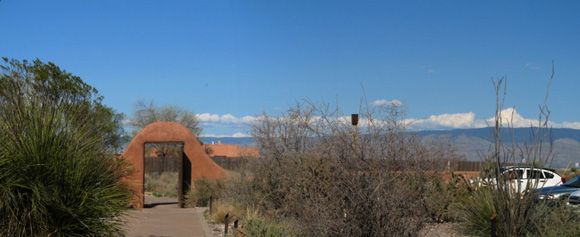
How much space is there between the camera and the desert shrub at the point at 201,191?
2070cm

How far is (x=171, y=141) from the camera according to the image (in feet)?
70.1

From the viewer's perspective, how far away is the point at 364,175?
870 centimetres

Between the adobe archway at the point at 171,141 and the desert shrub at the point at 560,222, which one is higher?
the adobe archway at the point at 171,141

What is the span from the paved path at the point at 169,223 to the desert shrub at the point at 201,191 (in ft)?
2.56

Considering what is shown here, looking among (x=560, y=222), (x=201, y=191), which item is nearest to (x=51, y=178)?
(x=560, y=222)

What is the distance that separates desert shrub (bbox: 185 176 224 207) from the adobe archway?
0.82 metres

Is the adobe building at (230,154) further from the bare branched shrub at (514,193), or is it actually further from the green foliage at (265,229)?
the bare branched shrub at (514,193)

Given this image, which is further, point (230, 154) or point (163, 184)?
point (230, 154)

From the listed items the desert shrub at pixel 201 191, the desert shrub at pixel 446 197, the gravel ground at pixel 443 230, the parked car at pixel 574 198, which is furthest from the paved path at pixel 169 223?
the parked car at pixel 574 198

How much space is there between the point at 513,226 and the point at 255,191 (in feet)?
24.0

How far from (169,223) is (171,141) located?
20.5ft

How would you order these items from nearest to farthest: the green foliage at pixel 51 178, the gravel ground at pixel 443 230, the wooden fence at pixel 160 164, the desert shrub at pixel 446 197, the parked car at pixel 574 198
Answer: the green foliage at pixel 51 178 < the gravel ground at pixel 443 230 < the parked car at pixel 574 198 < the desert shrub at pixel 446 197 < the wooden fence at pixel 160 164

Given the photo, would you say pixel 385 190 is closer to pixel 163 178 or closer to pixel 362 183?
pixel 362 183

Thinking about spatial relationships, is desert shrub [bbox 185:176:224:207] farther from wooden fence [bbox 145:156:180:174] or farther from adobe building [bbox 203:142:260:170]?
wooden fence [bbox 145:156:180:174]
